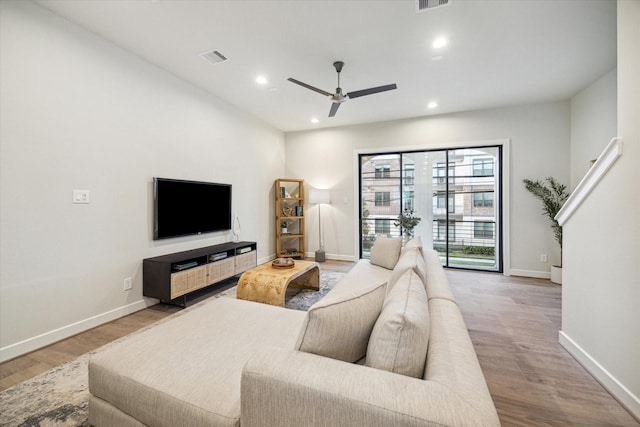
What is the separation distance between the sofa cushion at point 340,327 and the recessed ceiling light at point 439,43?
2705 mm

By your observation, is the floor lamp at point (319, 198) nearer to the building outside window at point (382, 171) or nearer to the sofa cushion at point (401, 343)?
the building outside window at point (382, 171)

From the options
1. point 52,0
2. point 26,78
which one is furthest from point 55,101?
point 52,0

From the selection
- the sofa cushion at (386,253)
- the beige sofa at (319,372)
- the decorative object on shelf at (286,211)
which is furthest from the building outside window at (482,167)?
the beige sofa at (319,372)

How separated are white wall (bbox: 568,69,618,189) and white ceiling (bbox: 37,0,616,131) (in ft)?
0.59

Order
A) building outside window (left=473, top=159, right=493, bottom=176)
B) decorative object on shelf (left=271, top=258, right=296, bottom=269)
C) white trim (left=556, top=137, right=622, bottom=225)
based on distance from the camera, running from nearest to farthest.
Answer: white trim (left=556, top=137, right=622, bottom=225), decorative object on shelf (left=271, top=258, right=296, bottom=269), building outside window (left=473, top=159, right=493, bottom=176)

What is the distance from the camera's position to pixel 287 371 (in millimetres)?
870

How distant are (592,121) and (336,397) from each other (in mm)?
4878

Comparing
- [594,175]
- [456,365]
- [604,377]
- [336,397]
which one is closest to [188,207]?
[336,397]

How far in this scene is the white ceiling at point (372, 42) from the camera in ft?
7.25

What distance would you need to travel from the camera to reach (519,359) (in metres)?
2.05

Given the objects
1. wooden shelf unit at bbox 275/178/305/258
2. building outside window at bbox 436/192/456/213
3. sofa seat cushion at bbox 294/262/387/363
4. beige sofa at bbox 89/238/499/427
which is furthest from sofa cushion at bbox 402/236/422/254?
wooden shelf unit at bbox 275/178/305/258

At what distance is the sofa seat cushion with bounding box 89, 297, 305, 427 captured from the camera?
3.35ft

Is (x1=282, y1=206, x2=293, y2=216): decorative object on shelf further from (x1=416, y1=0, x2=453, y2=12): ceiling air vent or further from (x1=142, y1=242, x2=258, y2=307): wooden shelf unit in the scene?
(x1=416, y1=0, x2=453, y2=12): ceiling air vent

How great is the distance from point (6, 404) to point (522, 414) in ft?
9.90
